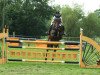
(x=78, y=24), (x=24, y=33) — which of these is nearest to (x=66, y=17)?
(x=78, y=24)

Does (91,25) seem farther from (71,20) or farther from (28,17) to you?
(28,17)

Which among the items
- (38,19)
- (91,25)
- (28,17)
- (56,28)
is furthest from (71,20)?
(56,28)

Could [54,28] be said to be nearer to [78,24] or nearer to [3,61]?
[3,61]

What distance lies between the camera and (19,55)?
1414cm

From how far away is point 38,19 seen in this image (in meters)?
58.7

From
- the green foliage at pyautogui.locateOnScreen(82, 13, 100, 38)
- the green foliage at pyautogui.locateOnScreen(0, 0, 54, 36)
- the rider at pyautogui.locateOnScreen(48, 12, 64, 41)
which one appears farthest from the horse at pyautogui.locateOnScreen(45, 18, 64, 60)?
the green foliage at pyautogui.locateOnScreen(82, 13, 100, 38)

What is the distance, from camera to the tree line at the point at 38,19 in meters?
57.5

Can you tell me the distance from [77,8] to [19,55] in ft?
160

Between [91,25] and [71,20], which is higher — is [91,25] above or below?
below

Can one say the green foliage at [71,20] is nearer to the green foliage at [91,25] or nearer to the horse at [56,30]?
the green foliage at [91,25]

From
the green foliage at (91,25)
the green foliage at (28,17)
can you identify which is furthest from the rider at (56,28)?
the green foliage at (91,25)

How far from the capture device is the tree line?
57531 mm

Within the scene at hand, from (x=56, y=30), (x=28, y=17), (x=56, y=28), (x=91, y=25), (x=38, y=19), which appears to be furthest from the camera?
(x=91, y=25)

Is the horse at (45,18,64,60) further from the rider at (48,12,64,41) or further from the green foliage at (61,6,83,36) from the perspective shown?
the green foliage at (61,6,83,36)
